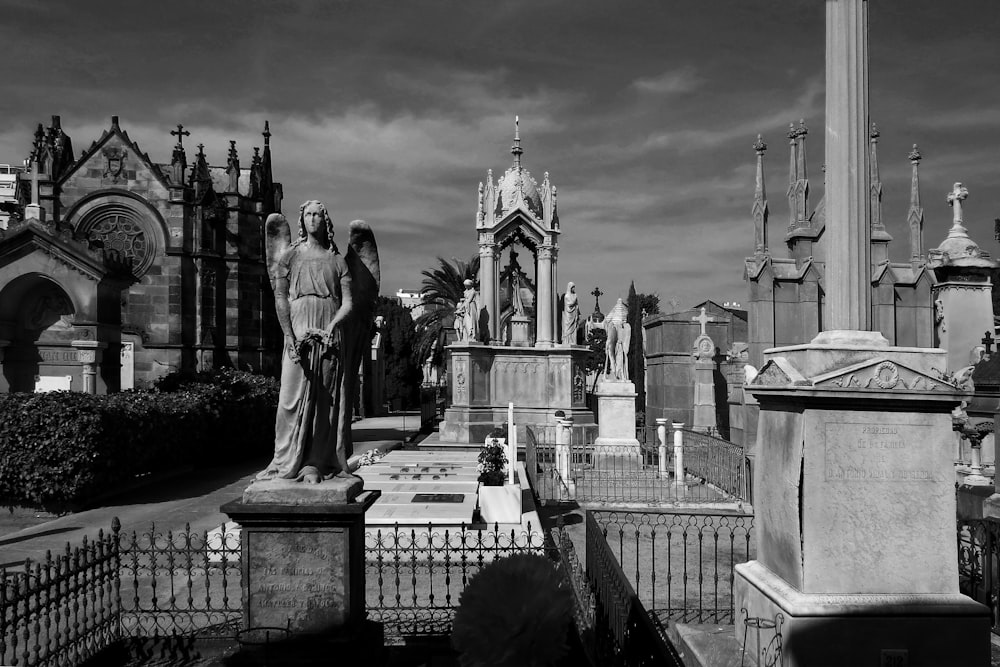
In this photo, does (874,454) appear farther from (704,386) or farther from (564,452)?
(704,386)

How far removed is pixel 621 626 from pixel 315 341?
310 cm

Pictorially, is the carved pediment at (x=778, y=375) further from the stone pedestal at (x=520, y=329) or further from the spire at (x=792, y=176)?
the stone pedestal at (x=520, y=329)

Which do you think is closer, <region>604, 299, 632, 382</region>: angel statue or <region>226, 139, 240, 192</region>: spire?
<region>604, 299, 632, 382</region>: angel statue

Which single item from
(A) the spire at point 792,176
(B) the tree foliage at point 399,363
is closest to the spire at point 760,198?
(A) the spire at point 792,176

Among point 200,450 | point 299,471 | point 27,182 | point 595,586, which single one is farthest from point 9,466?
point 27,182

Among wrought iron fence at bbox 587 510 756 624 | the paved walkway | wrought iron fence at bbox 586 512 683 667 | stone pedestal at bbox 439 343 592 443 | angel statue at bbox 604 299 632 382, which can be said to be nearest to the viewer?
wrought iron fence at bbox 586 512 683 667

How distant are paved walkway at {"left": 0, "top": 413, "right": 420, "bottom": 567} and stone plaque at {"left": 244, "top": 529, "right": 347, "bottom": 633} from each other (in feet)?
20.3

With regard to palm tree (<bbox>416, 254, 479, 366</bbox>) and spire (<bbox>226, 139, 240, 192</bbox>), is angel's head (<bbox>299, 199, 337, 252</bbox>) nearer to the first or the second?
spire (<bbox>226, 139, 240, 192</bbox>)

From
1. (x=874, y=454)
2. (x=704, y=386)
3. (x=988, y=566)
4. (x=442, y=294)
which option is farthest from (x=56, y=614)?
(x=442, y=294)

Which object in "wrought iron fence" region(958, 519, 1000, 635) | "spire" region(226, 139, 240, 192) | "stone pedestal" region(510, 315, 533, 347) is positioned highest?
"spire" region(226, 139, 240, 192)

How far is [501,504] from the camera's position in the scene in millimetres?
11531

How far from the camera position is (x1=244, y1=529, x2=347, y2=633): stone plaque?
5590mm

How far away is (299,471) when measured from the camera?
19.0 feet

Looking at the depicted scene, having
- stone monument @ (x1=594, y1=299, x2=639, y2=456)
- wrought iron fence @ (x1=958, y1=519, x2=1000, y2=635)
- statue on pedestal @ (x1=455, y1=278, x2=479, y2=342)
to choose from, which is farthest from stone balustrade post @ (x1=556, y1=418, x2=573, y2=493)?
wrought iron fence @ (x1=958, y1=519, x2=1000, y2=635)
